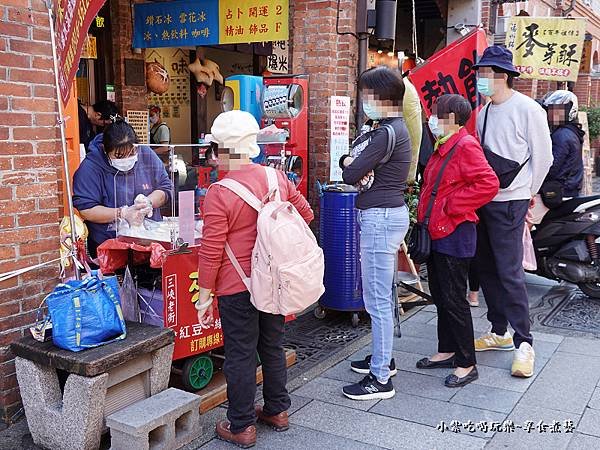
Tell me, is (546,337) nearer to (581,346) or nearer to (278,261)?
(581,346)

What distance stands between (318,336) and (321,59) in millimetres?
2895

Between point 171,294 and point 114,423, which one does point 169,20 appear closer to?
point 171,294

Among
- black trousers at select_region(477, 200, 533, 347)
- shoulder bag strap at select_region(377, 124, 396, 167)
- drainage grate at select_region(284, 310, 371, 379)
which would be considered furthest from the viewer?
drainage grate at select_region(284, 310, 371, 379)

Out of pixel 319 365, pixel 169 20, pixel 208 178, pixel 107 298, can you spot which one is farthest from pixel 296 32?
pixel 107 298

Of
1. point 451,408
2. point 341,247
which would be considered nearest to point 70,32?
point 341,247

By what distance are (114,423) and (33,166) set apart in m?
1.52

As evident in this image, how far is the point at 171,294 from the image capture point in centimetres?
365

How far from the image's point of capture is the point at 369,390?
4.06m

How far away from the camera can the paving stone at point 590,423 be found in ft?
Result: 11.9

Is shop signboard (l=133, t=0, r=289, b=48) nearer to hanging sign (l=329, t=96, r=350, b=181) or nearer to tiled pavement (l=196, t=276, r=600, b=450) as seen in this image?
hanging sign (l=329, t=96, r=350, b=181)

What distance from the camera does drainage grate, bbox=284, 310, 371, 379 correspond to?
4.78 m

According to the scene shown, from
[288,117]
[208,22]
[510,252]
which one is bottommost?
[510,252]

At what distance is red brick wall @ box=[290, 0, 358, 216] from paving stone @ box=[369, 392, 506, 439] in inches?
114

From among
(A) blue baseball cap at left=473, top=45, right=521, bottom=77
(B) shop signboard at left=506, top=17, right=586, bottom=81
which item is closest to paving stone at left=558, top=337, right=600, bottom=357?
(A) blue baseball cap at left=473, top=45, right=521, bottom=77
